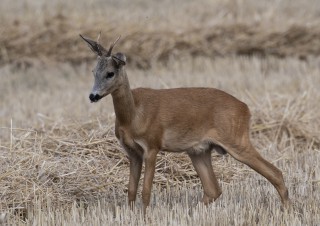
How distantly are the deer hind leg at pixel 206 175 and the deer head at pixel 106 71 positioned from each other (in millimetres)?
1367

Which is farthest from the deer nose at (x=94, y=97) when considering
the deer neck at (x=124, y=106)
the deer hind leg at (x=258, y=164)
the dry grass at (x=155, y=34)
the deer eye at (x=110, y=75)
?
the dry grass at (x=155, y=34)

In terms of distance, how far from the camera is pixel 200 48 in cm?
1684

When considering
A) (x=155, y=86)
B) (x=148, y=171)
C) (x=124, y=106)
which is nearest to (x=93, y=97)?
(x=124, y=106)

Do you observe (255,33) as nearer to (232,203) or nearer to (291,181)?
(291,181)

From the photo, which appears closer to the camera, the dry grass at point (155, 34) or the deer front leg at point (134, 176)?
the deer front leg at point (134, 176)

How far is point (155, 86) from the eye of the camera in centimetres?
1396

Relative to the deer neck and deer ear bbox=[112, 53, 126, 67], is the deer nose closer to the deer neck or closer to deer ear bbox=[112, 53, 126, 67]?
deer ear bbox=[112, 53, 126, 67]

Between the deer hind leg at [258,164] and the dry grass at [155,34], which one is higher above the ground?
the dry grass at [155,34]

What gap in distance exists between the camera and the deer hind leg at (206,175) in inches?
322

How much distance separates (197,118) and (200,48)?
29.9ft

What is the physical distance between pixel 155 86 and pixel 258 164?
20.5ft

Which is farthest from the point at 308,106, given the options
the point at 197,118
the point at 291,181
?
the point at 197,118

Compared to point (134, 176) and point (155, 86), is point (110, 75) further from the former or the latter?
point (155, 86)

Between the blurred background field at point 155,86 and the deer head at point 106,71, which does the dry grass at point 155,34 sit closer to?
the blurred background field at point 155,86
